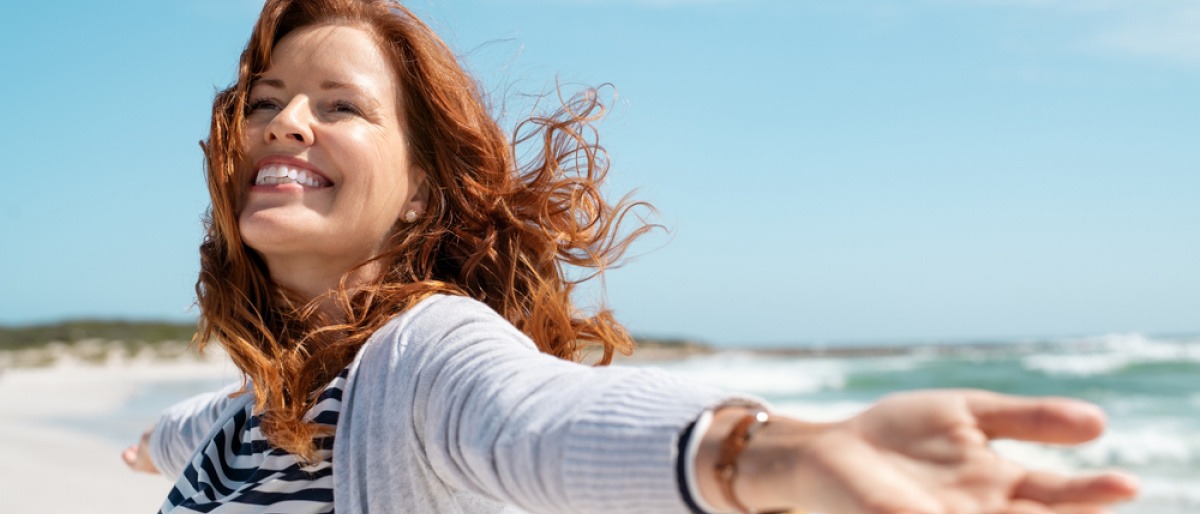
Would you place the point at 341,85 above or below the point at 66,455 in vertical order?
above

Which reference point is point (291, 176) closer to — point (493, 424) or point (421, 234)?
point (421, 234)

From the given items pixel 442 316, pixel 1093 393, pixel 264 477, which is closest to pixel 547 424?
pixel 442 316

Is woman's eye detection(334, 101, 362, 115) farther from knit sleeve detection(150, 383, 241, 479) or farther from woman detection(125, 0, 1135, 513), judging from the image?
knit sleeve detection(150, 383, 241, 479)

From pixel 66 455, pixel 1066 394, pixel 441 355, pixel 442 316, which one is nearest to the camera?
pixel 441 355

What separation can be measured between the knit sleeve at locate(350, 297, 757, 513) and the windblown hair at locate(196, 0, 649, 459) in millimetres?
466

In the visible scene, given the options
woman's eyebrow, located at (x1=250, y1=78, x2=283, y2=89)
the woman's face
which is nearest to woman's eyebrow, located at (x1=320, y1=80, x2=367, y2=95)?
the woman's face

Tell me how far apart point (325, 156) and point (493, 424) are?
38.3 inches

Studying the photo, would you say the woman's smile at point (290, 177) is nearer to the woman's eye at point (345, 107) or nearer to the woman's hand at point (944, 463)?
the woman's eye at point (345, 107)

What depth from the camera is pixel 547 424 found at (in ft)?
3.93

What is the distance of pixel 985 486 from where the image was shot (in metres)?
0.95

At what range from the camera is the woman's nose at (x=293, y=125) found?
6.66 feet

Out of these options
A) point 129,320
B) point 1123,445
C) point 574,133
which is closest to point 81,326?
point 129,320

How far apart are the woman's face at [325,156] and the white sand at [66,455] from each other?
1.87m

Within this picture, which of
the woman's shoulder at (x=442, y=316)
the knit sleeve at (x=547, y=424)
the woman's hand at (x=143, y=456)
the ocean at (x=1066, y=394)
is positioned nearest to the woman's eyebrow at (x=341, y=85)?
the woman's shoulder at (x=442, y=316)
